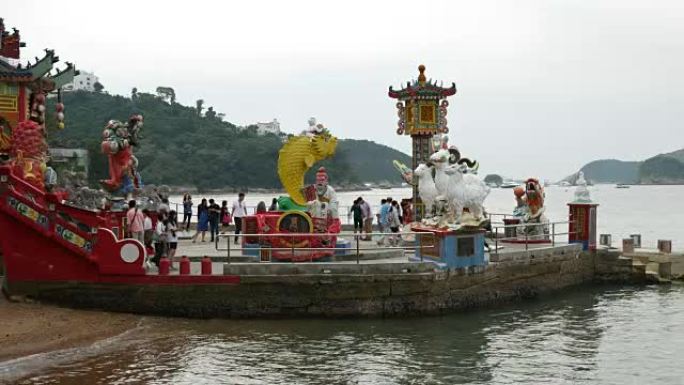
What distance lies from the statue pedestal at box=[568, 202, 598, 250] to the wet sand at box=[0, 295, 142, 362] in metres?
14.0

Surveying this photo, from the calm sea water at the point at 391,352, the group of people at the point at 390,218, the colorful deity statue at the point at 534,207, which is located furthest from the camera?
the group of people at the point at 390,218

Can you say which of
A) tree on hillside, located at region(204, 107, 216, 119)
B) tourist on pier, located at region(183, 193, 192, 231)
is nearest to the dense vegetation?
tree on hillside, located at region(204, 107, 216, 119)

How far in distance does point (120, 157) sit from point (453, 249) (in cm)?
885

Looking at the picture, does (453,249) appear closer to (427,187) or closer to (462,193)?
(462,193)

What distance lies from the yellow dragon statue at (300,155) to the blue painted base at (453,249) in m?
3.54

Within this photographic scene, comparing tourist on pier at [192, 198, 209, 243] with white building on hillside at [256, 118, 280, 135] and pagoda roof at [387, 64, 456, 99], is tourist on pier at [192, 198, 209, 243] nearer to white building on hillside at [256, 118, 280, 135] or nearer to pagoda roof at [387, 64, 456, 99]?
pagoda roof at [387, 64, 456, 99]

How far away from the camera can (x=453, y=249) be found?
1806 centimetres

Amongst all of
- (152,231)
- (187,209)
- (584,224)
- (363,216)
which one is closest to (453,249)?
(152,231)

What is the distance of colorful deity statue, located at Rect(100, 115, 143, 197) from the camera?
19.3 m

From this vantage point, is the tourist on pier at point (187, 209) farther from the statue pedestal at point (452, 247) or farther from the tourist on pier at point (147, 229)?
the statue pedestal at point (452, 247)

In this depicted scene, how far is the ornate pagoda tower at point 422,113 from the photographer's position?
1104 inches

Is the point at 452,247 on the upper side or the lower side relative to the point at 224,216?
lower

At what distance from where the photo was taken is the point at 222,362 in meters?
13.4

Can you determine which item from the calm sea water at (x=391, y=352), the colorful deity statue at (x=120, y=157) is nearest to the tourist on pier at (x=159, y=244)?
the colorful deity statue at (x=120, y=157)
